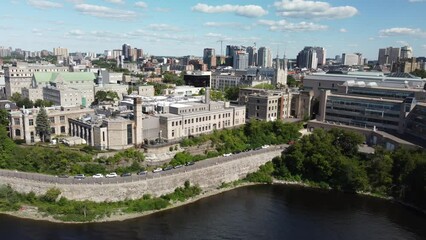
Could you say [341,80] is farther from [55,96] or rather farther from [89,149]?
[55,96]

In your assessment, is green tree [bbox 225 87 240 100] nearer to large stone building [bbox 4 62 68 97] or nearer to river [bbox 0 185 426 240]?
large stone building [bbox 4 62 68 97]

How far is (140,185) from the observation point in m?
41.7

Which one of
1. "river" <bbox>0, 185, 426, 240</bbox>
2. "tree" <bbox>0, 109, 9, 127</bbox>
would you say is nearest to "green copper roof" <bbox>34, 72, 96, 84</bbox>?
"tree" <bbox>0, 109, 9, 127</bbox>

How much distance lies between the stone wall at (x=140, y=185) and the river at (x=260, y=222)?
9.98ft

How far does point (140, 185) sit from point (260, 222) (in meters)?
14.5

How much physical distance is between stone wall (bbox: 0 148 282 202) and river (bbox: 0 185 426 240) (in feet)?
9.98

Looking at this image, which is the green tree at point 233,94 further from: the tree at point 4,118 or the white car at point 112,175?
the white car at point 112,175

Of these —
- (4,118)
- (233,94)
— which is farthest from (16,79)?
(233,94)

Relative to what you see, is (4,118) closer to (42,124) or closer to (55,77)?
(42,124)

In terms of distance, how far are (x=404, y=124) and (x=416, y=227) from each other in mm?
26705

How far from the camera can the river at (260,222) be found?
116ft

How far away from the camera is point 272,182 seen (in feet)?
169

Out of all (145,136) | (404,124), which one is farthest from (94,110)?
(404,124)

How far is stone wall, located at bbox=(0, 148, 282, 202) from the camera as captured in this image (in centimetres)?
4000
